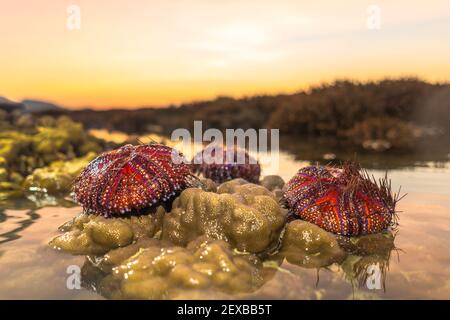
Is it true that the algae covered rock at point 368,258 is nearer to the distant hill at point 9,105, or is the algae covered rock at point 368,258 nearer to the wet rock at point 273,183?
the wet rock at point 273,183

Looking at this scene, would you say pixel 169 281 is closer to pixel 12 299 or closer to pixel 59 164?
pixel 12 299

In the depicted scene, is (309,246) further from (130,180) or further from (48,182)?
(48,182)

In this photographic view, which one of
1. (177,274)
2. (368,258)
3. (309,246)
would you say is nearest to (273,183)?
(309,246)

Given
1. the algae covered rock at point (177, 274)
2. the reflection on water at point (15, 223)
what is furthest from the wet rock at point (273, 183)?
the reflection on water at point (15, 223)

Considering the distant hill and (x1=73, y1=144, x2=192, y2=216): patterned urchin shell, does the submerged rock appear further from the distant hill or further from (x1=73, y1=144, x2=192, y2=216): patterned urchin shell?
the distant hill
